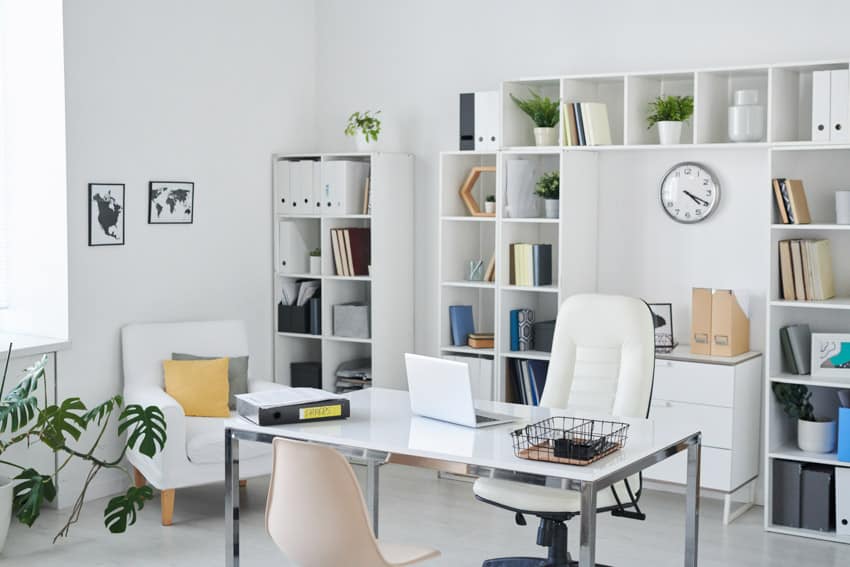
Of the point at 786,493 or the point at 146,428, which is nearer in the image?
the point at 146,428

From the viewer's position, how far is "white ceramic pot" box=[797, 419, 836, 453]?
4.99 meters

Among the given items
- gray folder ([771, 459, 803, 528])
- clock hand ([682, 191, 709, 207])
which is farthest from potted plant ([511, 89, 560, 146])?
gray folder ([771, 459, 803, 528])

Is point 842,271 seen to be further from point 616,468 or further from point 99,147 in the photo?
point 99,147

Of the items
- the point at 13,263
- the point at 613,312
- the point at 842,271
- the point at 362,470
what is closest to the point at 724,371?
the point at 842,271

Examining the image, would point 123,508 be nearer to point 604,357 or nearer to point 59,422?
point 59,422

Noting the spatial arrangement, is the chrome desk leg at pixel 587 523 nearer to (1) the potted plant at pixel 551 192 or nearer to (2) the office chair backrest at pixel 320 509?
(2) the office chair backrest at pixel 320 509

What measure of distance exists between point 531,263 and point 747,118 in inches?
52.3

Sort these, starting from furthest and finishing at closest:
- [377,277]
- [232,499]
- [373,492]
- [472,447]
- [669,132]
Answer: [377,277], [669,132], [373,492], [232,499], [472,447]

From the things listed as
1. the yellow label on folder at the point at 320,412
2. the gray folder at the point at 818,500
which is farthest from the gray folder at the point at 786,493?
the yellow label on folder at the point at 320,412

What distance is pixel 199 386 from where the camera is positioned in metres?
5.54

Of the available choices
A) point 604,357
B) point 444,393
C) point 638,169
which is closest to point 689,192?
Answer: point 638,169

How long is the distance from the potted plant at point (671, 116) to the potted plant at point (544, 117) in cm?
55

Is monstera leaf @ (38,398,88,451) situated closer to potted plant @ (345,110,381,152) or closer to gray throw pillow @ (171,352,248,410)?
gray throw pillow @ (171,352,248,410)

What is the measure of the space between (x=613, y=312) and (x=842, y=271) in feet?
5.36
